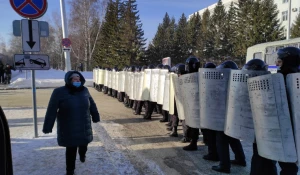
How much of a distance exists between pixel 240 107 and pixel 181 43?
52.1 meters

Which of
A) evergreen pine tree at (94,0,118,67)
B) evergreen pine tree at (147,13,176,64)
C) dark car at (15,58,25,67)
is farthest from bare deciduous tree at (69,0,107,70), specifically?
dark car at (15,58,25,67)

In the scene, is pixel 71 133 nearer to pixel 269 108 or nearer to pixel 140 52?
pixel 269 108

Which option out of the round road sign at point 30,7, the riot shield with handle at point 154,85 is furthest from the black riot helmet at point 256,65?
the riot shield with handle at point 154,85

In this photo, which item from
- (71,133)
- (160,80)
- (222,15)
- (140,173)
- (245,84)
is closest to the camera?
(245,84)

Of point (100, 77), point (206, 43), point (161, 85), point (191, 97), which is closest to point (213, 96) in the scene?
point (191, 97)

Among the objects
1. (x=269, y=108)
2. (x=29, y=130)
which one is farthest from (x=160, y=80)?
(x=269, y=108)

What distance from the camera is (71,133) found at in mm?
3861

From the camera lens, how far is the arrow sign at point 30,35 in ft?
17.5

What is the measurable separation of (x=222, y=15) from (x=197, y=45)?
7366 mm

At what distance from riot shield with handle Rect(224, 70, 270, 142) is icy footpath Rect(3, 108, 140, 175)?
5.48 ft

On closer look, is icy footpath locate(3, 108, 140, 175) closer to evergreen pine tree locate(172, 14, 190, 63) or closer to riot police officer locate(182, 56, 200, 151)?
riot police officer locate(182, 56, 200, 151)

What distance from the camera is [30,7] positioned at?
17.1 feet

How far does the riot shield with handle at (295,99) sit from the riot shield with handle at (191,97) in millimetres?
1949

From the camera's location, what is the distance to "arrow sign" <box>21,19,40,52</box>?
5344 mm
